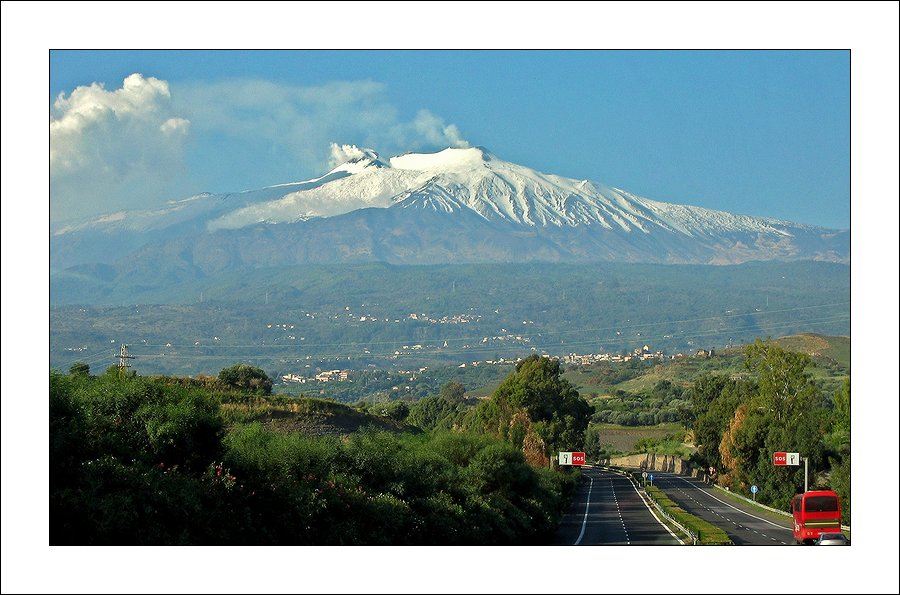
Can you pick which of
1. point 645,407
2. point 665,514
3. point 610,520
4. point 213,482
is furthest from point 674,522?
point 645,407

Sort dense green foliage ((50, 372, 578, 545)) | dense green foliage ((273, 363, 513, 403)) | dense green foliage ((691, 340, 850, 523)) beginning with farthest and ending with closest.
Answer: dense green foliage ((273, 363, 513, 403))
dense green foliage ((691, 340, 850, 523))
dense green foliage ((50, 372, 578, 545))

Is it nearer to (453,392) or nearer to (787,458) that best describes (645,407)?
(453,392)

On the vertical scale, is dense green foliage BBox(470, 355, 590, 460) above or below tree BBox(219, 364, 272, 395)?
below

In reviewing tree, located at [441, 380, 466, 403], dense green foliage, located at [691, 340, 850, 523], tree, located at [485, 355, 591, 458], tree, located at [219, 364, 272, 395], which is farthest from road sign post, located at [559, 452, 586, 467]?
tree, located at [441, 380, 466, 403]

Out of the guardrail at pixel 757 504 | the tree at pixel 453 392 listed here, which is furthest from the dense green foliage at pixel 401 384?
the guardrail at pixel 757 504

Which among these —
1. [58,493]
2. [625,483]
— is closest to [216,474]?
[58,493]

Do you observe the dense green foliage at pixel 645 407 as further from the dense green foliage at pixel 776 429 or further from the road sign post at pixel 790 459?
the road sign post at pixel 790 459

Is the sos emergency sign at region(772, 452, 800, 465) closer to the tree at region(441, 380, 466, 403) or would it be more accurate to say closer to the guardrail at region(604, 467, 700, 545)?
the guardrail at region(604, 467, 700, 545)

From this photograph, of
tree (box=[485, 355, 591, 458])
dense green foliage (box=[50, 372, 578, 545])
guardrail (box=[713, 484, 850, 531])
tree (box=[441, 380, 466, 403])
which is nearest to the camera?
dense green foliage (box=[50, 372, 578, 545])
